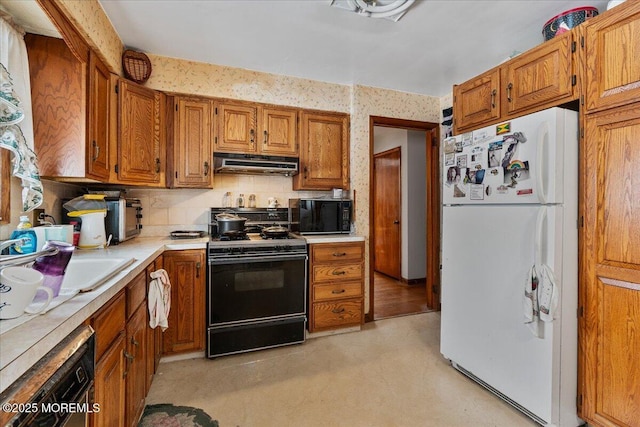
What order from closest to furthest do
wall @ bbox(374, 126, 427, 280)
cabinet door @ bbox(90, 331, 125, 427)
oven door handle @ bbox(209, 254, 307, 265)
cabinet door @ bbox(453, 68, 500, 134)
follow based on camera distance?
cabinet door @ bbox(90, 331, 125, 427), cabinet door @ bbox(453, 68, 500, 134), oven door handle @ bbox(209, 254, 307, 265), wall @ bbox(374, 126, 427, 280)

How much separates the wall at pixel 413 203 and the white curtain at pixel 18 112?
391 centimetres

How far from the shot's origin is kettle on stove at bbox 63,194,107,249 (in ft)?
6.45

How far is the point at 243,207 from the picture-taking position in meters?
2.96

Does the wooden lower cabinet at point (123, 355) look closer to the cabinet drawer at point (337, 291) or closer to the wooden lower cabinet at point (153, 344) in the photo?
the wooden lower cabinet at point (153, 344)

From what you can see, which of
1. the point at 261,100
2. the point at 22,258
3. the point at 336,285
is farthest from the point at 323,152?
the point at 22,258

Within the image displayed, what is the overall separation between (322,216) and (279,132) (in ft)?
2.95

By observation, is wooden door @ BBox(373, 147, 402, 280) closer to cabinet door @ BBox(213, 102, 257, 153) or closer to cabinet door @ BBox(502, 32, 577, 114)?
cabinet door @ BBox(213, 102, 257, 153)

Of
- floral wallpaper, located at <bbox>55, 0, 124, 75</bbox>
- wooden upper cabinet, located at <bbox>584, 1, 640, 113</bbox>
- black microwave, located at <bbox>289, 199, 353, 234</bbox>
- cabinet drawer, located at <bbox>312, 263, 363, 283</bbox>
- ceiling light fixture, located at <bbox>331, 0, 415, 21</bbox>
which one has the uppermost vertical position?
ceiling light fixture, located at <bbox>331, 0, 415, 21</bbox>

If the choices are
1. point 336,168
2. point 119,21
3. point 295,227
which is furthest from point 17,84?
point 336,168

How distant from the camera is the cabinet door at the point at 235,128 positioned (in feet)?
8.78

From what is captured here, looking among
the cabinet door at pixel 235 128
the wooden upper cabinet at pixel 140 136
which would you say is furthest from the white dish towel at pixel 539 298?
the wooden upper cabinet at pixel 140 136

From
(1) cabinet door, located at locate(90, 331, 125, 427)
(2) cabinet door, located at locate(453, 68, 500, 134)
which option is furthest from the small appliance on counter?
(2) cabinet door, located at locate(453, 68, 500, 134)

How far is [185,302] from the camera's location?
228 cm

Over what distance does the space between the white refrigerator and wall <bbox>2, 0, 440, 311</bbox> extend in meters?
1.12
